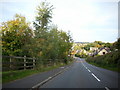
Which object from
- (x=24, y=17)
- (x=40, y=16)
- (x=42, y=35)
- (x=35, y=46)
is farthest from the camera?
(x=24, y=17)

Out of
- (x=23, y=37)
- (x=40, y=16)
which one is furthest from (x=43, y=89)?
(x=40, y=16)

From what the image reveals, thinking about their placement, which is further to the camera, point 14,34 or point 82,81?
point 14,34

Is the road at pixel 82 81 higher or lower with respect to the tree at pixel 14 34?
lower

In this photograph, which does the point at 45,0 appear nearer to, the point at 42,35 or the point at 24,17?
the point at 24,17

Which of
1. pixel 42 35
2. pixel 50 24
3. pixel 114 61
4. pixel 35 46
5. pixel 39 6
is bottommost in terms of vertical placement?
pixel 114 61

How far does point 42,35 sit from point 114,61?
1278 centimetres

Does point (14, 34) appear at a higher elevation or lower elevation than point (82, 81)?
higher

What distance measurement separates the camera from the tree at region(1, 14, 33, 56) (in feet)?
118

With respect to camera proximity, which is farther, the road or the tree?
the tree

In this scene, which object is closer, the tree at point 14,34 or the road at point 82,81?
the road at point 82,81

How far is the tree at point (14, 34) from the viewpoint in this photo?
3609 centimetres

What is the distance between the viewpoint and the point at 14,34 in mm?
38250

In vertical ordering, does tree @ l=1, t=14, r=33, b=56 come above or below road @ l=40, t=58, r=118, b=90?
above

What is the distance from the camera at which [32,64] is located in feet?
64.4
